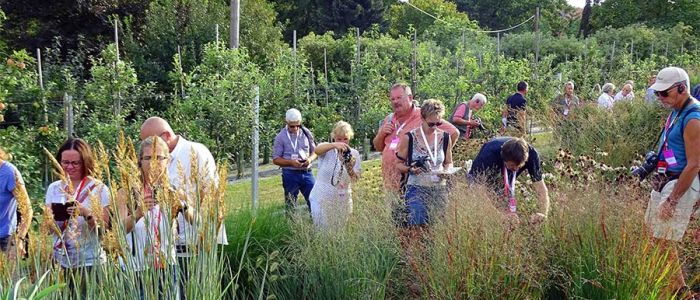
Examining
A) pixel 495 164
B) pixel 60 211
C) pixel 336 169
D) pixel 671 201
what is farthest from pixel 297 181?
pixel 60 211

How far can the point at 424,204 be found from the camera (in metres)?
4.77

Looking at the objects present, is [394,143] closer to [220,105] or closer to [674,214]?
[674,214]

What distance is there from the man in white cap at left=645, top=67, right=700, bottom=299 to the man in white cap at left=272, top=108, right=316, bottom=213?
12.0ft

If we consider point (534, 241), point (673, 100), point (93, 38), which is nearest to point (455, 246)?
point (534, 241)

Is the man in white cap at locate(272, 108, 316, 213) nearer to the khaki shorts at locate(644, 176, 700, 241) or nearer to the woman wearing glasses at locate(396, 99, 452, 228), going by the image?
the woman wearing glasses at locate(396, 99, 452, 228)

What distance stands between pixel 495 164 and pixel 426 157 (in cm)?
51

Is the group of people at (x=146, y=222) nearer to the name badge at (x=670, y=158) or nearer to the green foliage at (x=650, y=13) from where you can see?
the name badge at (x=670, y=158)

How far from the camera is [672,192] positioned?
429 centimetres

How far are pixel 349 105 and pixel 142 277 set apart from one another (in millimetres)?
11383

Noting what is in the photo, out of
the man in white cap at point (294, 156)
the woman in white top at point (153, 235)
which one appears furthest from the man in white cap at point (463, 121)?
the woman in white top at point (153, 235)

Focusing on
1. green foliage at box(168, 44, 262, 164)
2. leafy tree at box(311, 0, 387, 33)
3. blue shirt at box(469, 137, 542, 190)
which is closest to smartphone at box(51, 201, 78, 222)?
blue shirt at box(469, 137, 542, 190)

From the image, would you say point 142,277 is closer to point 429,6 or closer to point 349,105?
point 349,105

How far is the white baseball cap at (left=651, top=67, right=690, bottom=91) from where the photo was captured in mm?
4352

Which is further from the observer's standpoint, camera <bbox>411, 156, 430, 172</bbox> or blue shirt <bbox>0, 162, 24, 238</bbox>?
camera <bbox>411, 156, 430, 172</bbox>
